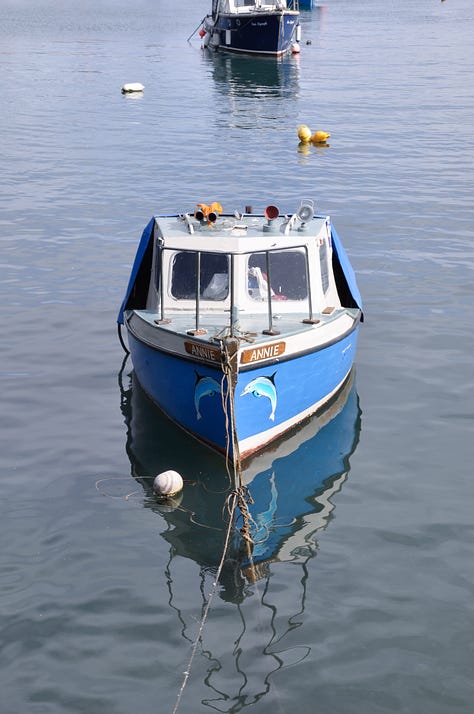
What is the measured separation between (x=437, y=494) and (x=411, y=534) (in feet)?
3.72

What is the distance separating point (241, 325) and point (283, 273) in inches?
59.7

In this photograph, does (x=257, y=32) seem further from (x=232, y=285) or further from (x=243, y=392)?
(x=243, y=392)

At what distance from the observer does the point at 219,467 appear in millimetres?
13570

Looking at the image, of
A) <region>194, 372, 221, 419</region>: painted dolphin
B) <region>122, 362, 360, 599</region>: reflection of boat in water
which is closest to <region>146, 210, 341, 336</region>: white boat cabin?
<region>194, 372, 221, 419</region>: painted dolphin

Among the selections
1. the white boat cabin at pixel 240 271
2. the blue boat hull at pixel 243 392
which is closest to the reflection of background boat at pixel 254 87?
the white boat cabin at pixel 240 271

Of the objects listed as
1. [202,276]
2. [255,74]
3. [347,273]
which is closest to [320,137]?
[347,273]

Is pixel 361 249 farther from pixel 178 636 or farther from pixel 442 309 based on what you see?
pixel 178 636

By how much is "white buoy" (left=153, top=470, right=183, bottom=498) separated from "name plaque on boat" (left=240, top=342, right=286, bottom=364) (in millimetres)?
1850

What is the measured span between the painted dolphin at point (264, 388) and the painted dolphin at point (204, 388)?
1.28 ft

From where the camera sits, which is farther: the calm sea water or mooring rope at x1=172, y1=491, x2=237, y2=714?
the calm sea water

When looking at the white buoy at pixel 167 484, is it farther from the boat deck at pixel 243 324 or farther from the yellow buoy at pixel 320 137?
the yellow buoy at pixel 320 137

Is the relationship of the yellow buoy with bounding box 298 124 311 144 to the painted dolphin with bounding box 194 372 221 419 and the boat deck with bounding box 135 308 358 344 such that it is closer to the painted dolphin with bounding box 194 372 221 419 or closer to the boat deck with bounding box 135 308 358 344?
the boat deck with bounding box 135 308 358 344

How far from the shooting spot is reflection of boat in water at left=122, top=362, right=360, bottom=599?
11648mm

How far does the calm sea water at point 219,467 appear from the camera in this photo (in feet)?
30.9
